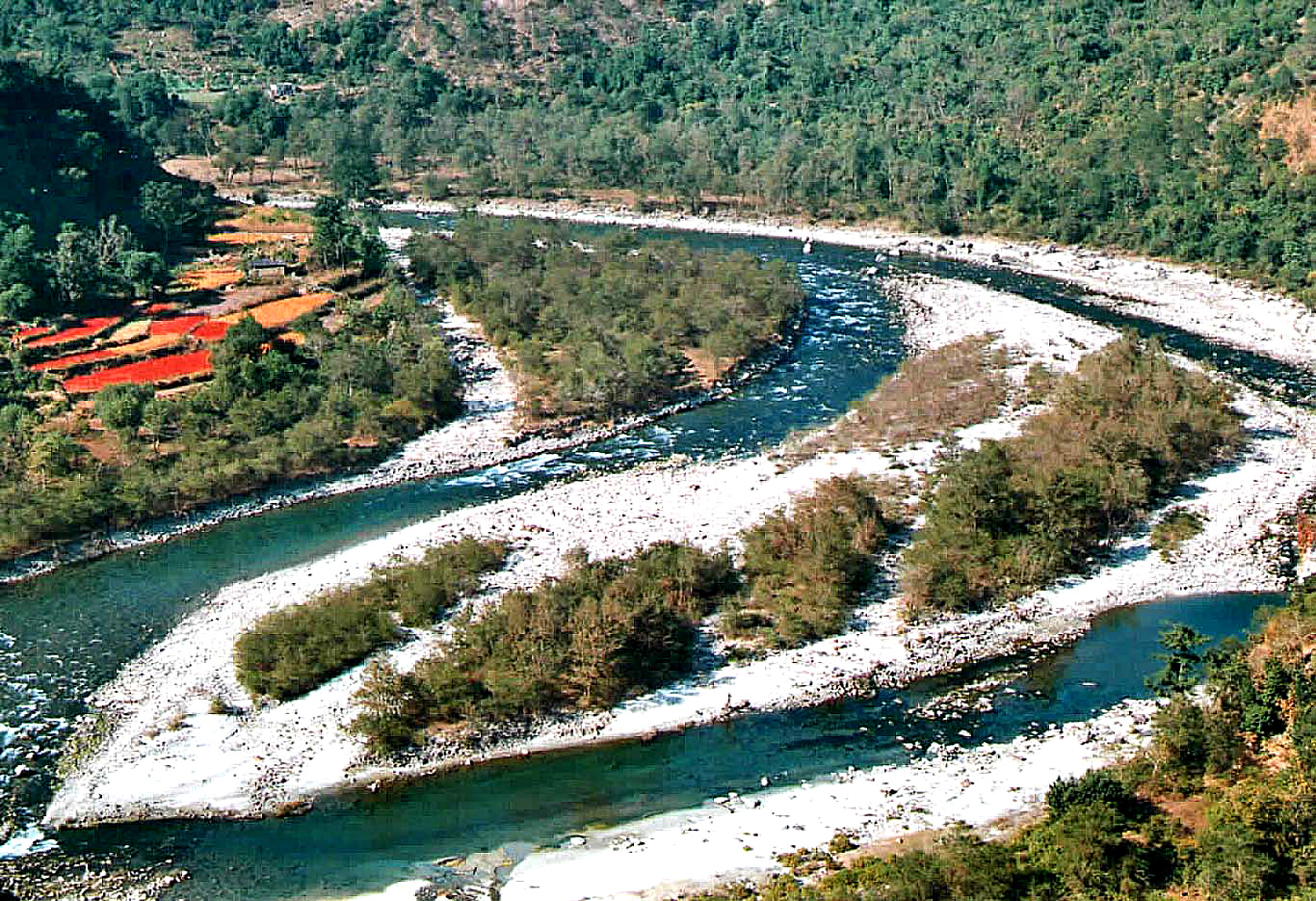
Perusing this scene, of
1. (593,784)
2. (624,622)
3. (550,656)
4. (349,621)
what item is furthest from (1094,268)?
(593,784)

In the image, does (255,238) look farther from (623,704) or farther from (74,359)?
(623,704)

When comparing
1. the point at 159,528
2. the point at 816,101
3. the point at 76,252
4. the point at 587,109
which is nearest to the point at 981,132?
the point at 816,101

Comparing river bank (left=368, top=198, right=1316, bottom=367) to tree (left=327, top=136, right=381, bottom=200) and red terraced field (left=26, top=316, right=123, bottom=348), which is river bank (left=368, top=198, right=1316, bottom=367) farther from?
red terraced field (left=26, top=316, right=123, bottom=348)

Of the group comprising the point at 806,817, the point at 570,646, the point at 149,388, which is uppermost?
the point at 149,388

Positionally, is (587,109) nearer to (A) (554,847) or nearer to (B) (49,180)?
(B) (49,180)

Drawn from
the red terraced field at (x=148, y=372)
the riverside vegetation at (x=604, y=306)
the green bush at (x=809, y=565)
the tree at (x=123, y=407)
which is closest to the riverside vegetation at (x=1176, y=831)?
the green bush at (x=809, y=565)

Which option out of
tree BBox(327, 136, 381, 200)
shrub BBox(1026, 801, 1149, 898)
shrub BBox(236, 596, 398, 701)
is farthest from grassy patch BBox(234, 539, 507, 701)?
tree BBox(327, 136, 381, 200)
